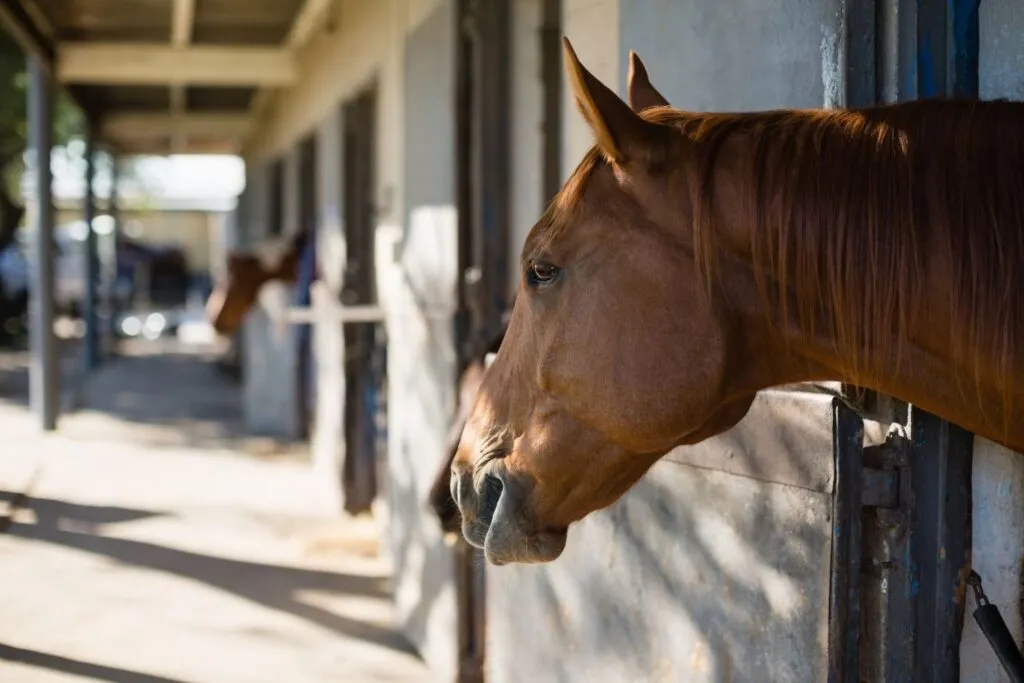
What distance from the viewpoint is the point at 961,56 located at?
1.87m

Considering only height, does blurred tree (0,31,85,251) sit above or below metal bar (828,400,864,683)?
above

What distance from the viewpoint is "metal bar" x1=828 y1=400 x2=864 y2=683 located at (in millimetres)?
1932

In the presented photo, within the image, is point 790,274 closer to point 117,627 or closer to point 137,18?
point 117,627

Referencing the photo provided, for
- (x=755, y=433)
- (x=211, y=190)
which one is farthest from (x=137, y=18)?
(x=211, y=190)

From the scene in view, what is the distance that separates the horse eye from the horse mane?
0.27 metres

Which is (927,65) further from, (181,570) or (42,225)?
(42,225)

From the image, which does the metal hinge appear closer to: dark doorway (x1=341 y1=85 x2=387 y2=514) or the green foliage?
dark doorway (x1=341 y1=85 x2=387 y2=514)

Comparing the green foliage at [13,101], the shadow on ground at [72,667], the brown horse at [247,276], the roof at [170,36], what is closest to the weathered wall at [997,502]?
the shadow on ground at [72,667]

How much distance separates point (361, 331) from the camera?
709 cm

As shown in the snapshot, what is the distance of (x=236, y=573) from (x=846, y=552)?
4.49 metres

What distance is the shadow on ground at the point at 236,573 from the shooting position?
5094 millimetres

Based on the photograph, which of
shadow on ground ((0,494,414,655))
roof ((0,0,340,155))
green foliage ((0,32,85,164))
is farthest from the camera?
green foliage ((0,32,85,164))

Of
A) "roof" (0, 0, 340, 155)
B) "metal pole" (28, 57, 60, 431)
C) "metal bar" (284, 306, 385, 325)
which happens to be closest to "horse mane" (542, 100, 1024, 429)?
"metal bar" (284, 306, 385, 325)

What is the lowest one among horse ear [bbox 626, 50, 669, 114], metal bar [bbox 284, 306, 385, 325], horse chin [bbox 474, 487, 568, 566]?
horse chin [bbox 474, 487, 568, 566]
